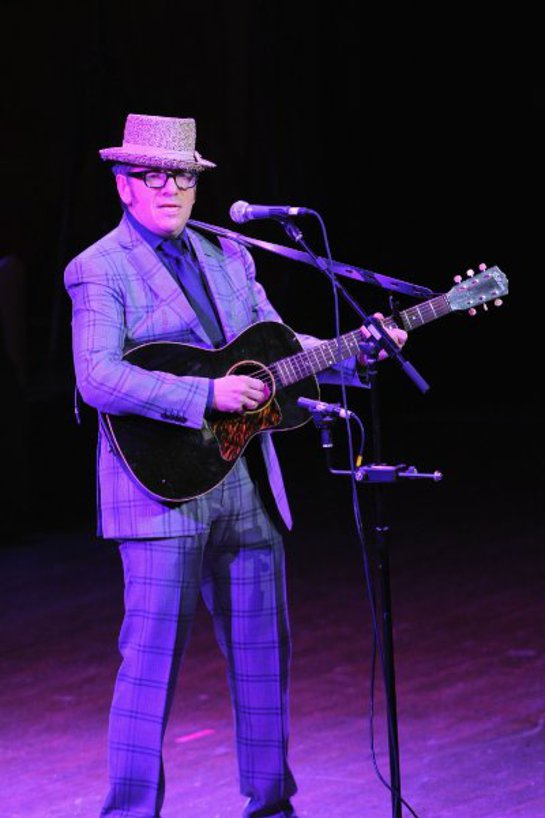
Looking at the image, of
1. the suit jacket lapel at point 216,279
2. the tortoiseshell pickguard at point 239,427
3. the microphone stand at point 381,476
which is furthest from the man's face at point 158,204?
the tortoiseshell pickguard at point 239,427

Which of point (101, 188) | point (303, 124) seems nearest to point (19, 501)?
point (101, 188)

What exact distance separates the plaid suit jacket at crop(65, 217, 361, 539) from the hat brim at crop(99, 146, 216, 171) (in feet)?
0.59

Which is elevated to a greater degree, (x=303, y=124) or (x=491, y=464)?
(x=303, y=124)

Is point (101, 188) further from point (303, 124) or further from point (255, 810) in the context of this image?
point (255, 810)

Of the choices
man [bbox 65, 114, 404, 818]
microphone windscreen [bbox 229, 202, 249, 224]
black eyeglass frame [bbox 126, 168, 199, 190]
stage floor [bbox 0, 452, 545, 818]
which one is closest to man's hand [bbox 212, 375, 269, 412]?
man [bbox 65, 114, 404, 818]

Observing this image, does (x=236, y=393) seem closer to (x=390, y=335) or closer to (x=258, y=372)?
(x=258, y=372)

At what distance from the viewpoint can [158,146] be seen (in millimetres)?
3762

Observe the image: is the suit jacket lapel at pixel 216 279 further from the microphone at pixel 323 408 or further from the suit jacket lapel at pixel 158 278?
the microphone at pixel 323 408

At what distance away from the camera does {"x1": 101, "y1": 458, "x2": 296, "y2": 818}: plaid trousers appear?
370 centimetres

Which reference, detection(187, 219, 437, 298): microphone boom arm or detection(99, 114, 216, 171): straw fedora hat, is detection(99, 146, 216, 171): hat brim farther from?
detection(187, 219, 437, 298): microphone boom arm

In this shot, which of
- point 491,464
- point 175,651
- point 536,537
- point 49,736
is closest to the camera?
point 175,651

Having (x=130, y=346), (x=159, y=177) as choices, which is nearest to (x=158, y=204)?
(x=159, y=177)

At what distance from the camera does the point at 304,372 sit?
3.84 metres

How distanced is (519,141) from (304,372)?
847 cm
